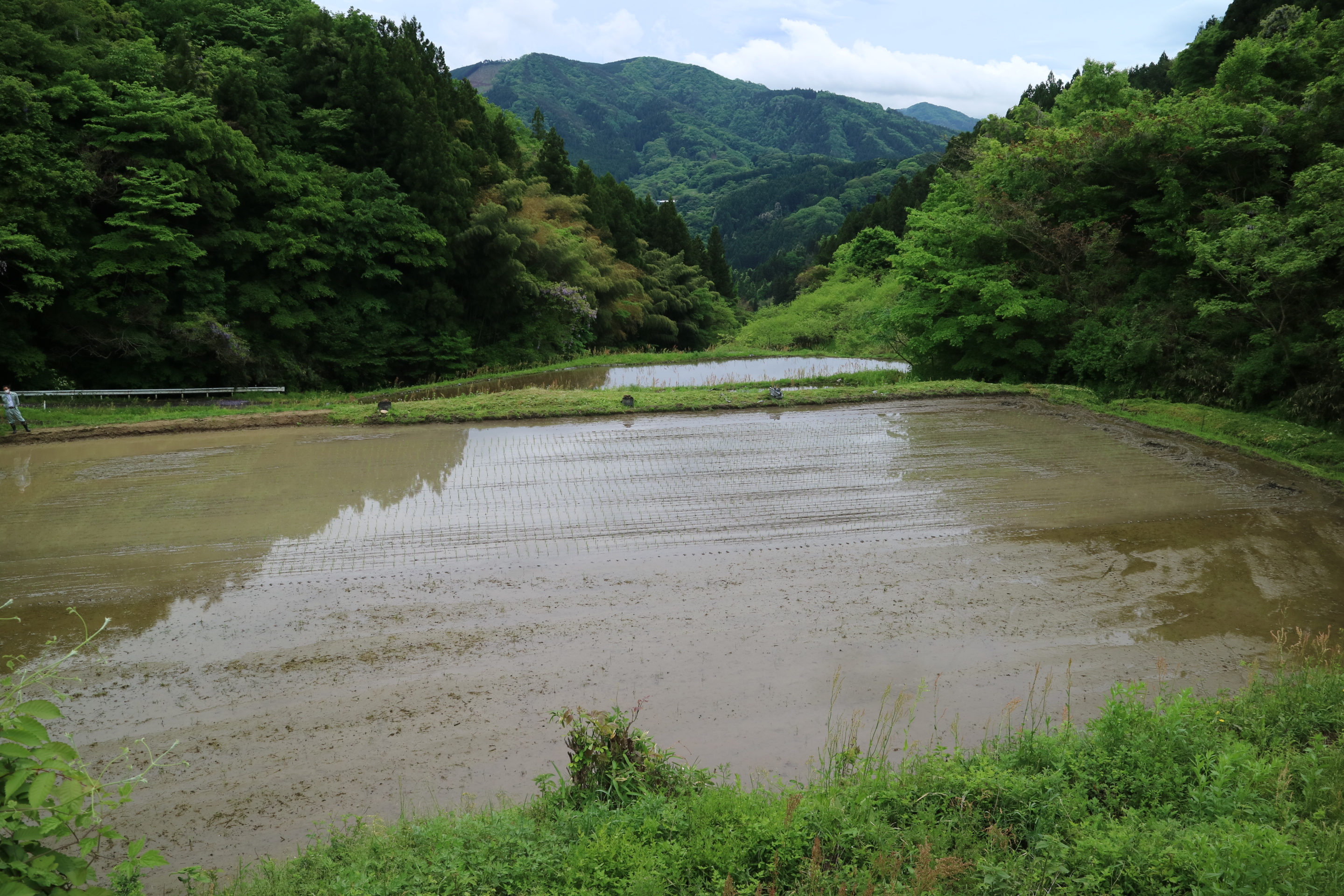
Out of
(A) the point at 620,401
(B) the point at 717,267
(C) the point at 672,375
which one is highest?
(B) the point at 717,267

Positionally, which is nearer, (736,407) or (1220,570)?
(1220,570)

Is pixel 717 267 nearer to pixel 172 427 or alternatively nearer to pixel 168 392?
pixel 168 392

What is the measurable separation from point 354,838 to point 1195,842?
13.6 ft

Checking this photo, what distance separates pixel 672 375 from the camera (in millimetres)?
20891

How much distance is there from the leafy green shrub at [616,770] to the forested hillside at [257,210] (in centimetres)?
1655

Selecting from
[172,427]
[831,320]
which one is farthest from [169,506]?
[831,320]

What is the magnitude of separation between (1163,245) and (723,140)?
15456 centimetres

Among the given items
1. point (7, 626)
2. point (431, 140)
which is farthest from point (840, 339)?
point (7, 626)

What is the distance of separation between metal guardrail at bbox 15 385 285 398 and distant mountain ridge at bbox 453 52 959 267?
71.5m

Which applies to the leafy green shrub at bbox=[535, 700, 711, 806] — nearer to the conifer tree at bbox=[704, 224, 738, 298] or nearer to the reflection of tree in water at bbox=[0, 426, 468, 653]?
the reflection of tree in water at bbox=[0, 426, 468, 653]

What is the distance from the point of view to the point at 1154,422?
13477mm

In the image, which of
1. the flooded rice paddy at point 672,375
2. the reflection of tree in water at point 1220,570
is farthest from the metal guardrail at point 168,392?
the reflection of tree in water at point 1220,570

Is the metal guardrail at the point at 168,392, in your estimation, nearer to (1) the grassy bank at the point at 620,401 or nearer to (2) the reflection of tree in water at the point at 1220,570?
(1) the grassy bank at the point at 620,401

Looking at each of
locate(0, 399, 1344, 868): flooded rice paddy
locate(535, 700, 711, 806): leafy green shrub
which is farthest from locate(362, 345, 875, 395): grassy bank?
locate(535, 700, 711, 806): leafy green shrub
